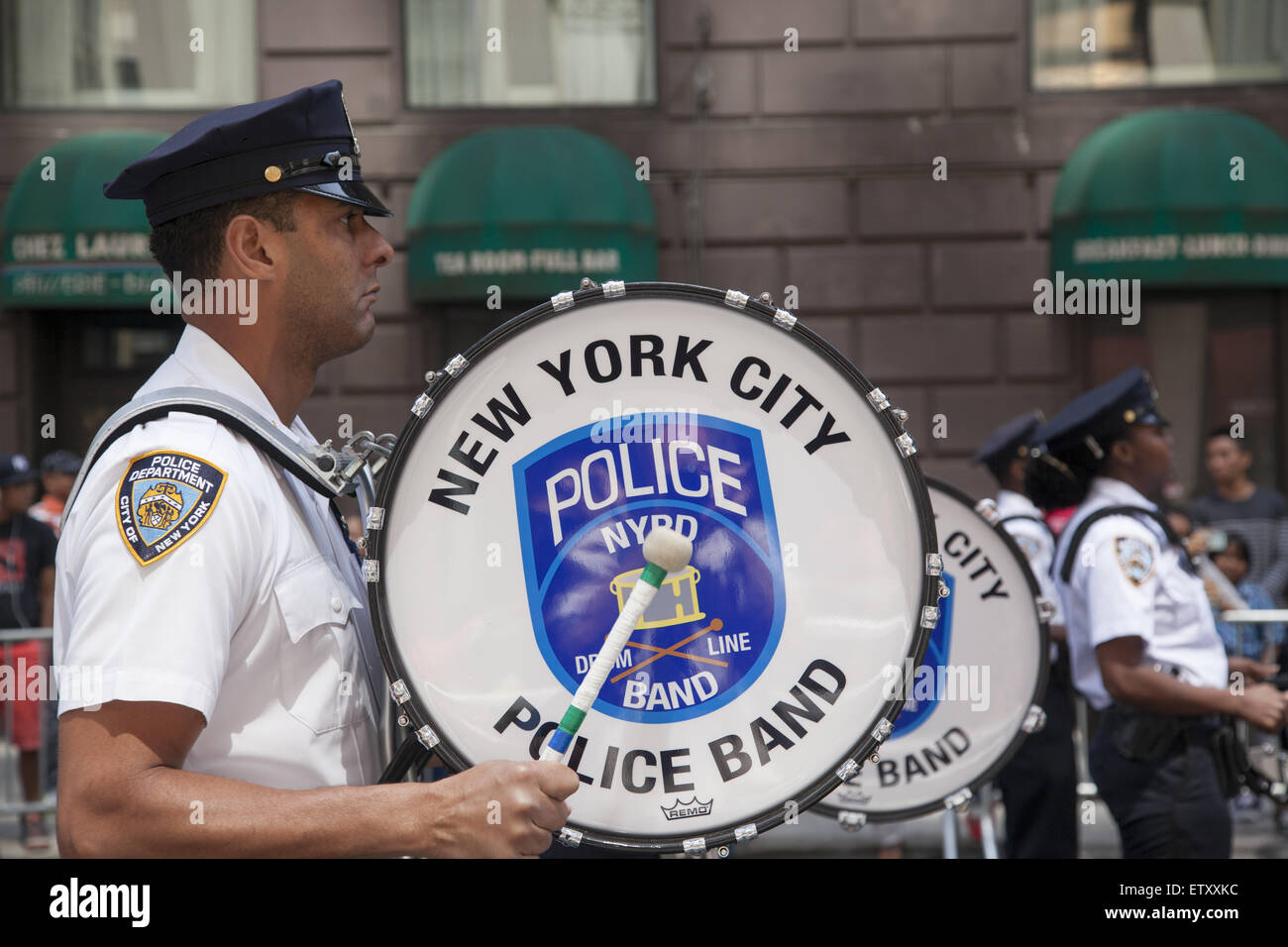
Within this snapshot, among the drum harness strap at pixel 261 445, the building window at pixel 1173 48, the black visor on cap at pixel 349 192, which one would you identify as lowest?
the drum harness strap at pixel 261 445

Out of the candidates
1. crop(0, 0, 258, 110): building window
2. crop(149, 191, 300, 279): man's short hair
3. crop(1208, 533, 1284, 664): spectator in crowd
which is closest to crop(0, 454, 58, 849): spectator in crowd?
crop(0, 0, 258, 110): building window

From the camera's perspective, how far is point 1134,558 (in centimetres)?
411

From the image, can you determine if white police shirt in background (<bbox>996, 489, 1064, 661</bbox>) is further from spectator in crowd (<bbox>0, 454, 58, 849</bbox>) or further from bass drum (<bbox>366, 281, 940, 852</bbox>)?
spectator in crowd (<bbox>0, 454, 58, 849</bbox>)

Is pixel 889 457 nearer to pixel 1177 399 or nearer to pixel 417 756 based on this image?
pixel 417 756

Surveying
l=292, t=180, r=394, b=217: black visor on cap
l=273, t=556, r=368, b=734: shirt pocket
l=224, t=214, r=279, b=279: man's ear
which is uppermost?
l=292, t=180, r=394, b=217: black visor on cap

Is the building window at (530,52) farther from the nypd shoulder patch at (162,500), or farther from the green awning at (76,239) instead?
the nypd shoulder patch at (162,500)

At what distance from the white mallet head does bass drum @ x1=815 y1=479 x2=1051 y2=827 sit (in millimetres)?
2346

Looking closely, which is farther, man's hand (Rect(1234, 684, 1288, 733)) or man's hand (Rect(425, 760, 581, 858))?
man's hand (Rect(1234, 684, 1288, 733))

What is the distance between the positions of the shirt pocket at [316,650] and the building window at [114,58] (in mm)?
9553

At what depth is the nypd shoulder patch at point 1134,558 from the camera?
4.07 metres

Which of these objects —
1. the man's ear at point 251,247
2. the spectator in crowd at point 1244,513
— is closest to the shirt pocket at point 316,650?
the man's ear at point 251,247

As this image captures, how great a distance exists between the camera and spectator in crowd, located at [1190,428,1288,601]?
893 cm
